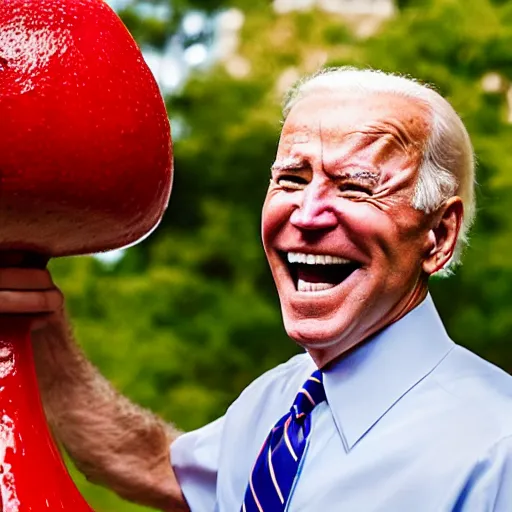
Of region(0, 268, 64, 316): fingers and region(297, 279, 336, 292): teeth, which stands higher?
region(0, 268, 64, 316): fingers

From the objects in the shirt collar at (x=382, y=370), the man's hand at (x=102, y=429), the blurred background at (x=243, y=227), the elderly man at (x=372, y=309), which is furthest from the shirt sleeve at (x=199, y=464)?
the blurred background at (x=243, y=227)

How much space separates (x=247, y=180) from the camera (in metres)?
3.90

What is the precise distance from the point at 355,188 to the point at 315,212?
5cm

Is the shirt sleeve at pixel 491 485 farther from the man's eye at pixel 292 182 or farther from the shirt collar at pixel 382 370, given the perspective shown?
the man's eye at pixel 292 182

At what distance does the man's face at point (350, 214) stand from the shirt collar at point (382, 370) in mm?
34

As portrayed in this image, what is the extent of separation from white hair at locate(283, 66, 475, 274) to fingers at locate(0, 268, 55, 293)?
0.38 metres

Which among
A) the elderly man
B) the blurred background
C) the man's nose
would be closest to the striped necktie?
the elderly man

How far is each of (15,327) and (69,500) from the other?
0.61ft

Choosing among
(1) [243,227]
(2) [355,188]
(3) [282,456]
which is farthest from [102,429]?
(1) [243,227]

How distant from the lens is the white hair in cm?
103

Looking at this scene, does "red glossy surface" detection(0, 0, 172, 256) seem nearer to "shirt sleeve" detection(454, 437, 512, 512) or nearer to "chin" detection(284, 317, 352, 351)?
"chin" detection(284, 317, 352, 351)

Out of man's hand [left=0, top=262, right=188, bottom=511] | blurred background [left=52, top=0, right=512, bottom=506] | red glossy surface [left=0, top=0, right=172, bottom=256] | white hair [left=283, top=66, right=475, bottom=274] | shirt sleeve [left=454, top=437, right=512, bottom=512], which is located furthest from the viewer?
blurred background [left=52, top=0, right=512, bottom=506]

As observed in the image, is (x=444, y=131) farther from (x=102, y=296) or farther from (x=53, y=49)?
(x=102, y=296)

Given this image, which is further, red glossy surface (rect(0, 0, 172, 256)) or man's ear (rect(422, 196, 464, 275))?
man's ear (rect(422, 196, 464, 275))
